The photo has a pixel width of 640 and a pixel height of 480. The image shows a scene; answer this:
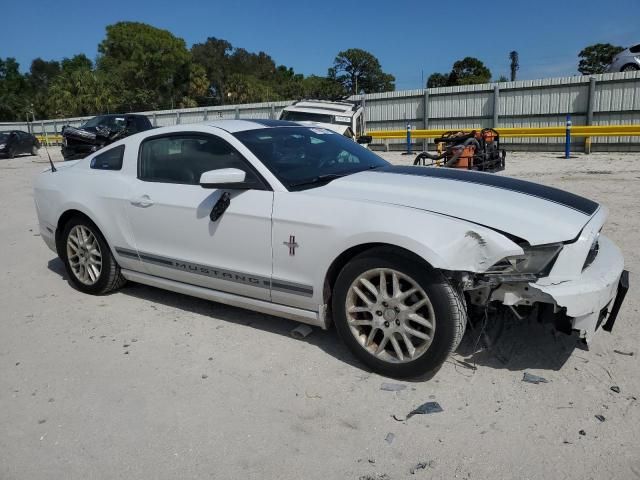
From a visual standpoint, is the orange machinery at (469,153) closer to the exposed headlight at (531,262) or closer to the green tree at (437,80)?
the exposed headlight at (531,262)

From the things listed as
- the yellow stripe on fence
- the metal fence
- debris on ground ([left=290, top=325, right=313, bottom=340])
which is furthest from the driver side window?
the metal fence

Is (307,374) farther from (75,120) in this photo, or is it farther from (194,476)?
(75,120)

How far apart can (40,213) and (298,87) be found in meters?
72.6

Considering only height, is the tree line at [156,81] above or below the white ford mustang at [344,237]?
above

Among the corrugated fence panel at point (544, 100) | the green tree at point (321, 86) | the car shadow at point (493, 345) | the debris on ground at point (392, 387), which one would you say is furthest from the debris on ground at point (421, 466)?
the green tree at point (321, 86)

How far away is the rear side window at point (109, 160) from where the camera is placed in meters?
Answer: 4.53

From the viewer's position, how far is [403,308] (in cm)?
305

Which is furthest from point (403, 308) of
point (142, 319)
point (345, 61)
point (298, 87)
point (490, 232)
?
point (345, 61)

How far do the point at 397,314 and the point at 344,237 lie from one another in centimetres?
56

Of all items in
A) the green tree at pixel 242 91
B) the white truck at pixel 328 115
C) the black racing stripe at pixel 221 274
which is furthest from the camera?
the green tree at pixel 242 91

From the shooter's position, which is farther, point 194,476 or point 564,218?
point 564,218

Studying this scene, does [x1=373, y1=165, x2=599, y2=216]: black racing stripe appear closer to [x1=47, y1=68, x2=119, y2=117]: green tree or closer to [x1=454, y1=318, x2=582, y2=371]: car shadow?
[x1=454, y1=318, x2=582, y2=371]: car shadow

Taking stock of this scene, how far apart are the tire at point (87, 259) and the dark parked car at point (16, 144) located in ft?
75.9

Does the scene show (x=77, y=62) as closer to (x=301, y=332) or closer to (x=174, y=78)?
(x=174, y=78)
